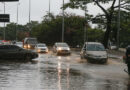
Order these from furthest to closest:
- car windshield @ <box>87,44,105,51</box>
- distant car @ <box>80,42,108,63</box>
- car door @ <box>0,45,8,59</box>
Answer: car door @ <box>0,45,8,59</box>, car windshield @ <box>87,44,105,51</box>, distant car @ <box>80,42,108,63</box>

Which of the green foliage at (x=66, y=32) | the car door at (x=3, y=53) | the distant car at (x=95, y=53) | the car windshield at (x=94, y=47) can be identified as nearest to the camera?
the distant car at (x=95, y=53)

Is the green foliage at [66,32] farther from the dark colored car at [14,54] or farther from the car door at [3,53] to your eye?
the car door at [3,53]

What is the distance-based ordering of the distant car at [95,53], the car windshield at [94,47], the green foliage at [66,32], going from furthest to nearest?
the green foliage at [66,32] → the car windshield at [94,47] → the distant car at [95,53]

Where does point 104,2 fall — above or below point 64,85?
above

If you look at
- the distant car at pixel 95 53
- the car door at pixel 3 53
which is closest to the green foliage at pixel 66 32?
the distant car at pixel 95 53

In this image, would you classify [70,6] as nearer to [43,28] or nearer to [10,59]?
[10,59]

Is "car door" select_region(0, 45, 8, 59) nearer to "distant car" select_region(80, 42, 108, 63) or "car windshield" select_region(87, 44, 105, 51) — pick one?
"distant car" select_region(80, 42, 108, 63)

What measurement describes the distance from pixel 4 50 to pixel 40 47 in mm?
20672

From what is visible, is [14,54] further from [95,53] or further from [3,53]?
[95,53]

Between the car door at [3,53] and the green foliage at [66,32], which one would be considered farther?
the green foliage at [66,32]

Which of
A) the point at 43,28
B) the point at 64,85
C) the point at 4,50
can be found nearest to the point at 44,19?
the point at 43,28

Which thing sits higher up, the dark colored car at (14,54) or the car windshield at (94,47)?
the car windshield at (94,47)

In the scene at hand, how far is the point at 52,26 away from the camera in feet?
277

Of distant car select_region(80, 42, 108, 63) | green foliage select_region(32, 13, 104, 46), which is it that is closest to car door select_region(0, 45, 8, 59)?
distant car select_region(80, 42, 108, 63)
